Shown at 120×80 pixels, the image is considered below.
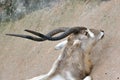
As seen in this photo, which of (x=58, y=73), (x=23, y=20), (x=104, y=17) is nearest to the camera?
(x=58, y=73)

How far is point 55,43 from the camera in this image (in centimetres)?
1298

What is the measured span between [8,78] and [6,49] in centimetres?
166

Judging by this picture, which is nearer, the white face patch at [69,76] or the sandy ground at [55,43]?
the white face patch at [69,76]

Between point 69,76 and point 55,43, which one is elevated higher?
point 69,76

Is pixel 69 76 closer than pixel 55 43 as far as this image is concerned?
Yes

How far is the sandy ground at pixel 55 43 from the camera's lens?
10.8 m

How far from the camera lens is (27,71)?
13203 mm

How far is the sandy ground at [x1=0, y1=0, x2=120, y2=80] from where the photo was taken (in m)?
10.8

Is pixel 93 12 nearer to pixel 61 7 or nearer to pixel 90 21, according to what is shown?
pixel 90 21

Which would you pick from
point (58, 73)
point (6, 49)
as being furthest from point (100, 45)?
point (6, 49)

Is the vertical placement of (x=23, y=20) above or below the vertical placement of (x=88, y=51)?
below

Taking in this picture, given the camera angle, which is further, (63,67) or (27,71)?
(27,71)

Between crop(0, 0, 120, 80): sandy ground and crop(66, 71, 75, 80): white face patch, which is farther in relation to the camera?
crop(0, 0, 120, 80): sandy ground

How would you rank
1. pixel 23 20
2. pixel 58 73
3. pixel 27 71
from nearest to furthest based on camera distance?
pixel 58 73 → pixel 27 71 → pixel 23 20
